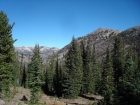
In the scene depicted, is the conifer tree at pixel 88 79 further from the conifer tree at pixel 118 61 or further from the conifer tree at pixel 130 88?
the conifer tree at pixel 130 88

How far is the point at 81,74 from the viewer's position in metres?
53.8

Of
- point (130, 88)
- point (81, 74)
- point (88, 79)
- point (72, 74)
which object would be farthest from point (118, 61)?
point (130, 88)

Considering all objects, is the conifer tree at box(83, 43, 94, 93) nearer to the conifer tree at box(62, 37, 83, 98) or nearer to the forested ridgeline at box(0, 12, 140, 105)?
the forested ridgeline at box(0, 12, 140, 105)

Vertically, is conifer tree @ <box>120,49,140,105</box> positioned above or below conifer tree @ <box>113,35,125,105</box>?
below

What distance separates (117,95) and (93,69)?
36.8m

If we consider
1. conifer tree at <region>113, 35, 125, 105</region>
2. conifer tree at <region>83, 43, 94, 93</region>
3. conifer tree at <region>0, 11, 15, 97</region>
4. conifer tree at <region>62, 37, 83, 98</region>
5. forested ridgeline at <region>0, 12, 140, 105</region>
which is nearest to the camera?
forested ridgeline at <region>0, 12, 140, 105</region>

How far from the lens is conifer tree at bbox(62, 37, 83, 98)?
158ft

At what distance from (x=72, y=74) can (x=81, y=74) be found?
5168 millimetres

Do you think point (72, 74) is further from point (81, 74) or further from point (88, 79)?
point (88, 79)

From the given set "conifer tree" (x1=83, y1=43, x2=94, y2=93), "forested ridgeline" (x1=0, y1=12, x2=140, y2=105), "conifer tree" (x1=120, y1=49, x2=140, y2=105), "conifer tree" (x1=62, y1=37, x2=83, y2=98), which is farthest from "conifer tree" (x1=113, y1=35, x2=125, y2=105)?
"conifer tree" (x1=120, y1=49, x2=140, y2=105)

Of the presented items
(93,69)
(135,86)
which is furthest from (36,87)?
(93,69)

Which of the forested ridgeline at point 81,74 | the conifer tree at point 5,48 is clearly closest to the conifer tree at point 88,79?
the forested ridgeline at point 81,74

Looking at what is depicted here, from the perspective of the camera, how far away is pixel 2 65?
2577 centimetres

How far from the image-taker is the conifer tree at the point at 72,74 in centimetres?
4825
